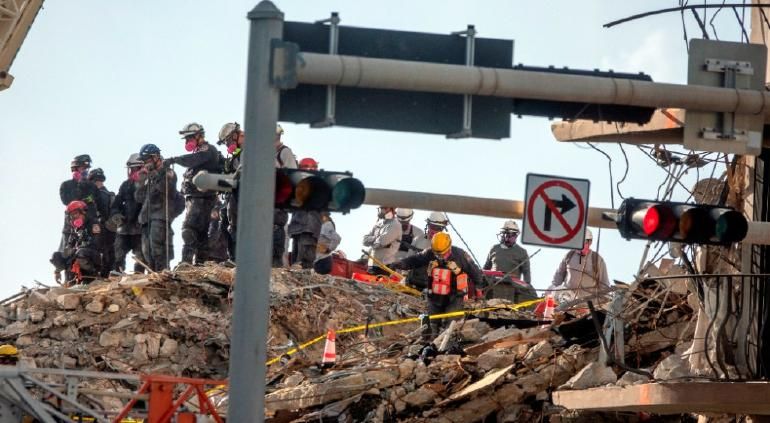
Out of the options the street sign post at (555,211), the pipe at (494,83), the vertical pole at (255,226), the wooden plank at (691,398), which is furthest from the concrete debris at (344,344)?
the vertical pole at (255,226)

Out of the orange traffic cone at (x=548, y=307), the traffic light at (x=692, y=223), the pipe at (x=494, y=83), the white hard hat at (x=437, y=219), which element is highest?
the pipe at (x=494, y=83)

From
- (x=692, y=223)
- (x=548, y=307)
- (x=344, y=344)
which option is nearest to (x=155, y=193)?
(x=344, y=344)

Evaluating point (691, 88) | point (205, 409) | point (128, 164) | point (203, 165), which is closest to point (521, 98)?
point (691, 88)

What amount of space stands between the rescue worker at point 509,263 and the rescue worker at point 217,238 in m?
3.67

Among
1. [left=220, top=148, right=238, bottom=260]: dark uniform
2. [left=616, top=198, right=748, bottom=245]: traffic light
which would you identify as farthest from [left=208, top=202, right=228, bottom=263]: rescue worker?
[left=616, top=198, right=748, bottom=245]: traffic light

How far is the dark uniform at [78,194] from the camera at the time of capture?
28.4 m

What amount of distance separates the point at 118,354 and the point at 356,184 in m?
12.9

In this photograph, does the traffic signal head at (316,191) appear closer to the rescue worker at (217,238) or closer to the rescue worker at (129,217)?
the rescue worker at (217,238)

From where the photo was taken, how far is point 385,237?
27.9 m

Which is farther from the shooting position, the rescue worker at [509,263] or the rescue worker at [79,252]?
the rescue worker at [79,252]

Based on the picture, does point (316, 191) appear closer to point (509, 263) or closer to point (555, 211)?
point (555, 211)

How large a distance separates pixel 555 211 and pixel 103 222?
14.7 meters

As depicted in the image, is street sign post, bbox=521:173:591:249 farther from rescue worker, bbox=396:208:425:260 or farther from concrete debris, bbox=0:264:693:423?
rescue worker, bbox=396:208:425:260

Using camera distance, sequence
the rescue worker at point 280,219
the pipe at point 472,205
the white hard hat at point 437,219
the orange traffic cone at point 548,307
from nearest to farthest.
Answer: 1. the pipe at point 472,205
2. the rescue worker at point 280,219
3. the orange traffic cone at point 548,307
4. the white hard hat at point 437,219
